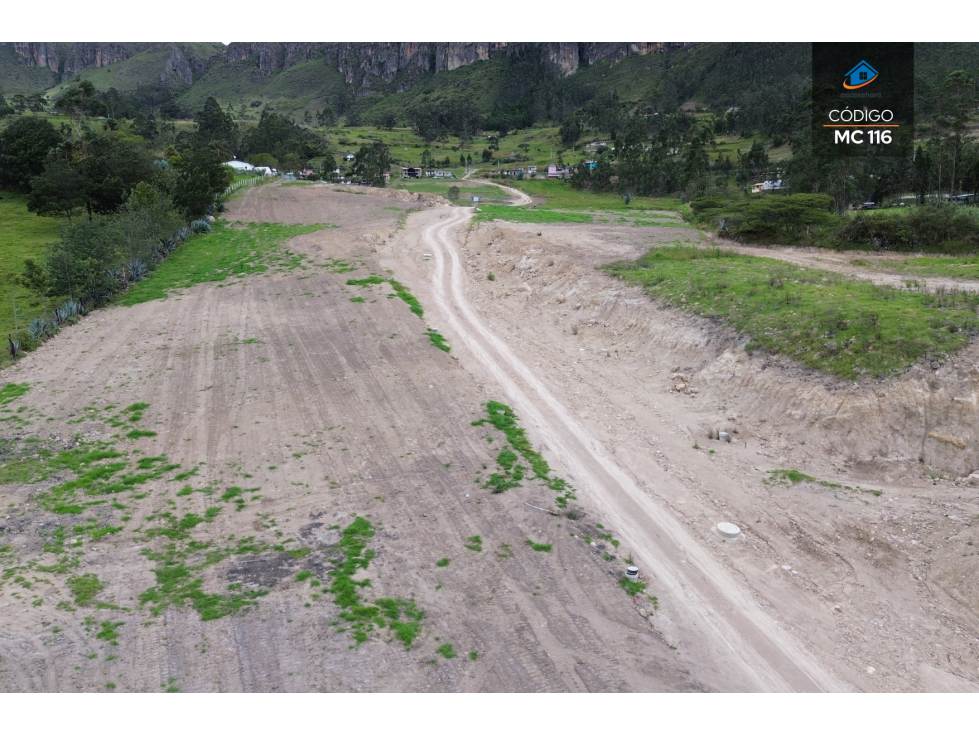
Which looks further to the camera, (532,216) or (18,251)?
(532,216)

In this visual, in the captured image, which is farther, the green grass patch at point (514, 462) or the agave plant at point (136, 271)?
the agave plant at point (136, 271)

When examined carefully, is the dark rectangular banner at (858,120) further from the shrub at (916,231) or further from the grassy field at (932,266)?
the grassy field at (932,266)

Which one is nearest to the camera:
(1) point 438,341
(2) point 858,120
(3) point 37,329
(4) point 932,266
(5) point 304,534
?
(5) point 304,534

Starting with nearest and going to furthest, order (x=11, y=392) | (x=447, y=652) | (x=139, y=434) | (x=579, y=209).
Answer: (x=447, y=652)
(x=139, y=434)
(x=11, y=392)
(x=579, y=209)

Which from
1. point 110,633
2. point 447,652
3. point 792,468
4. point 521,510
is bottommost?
point 447,652

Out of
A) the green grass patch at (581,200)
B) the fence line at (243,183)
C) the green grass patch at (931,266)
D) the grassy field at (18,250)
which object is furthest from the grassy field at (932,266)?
the fence line at (243,183)

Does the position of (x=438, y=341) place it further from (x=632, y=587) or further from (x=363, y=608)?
(x=363, y=608)

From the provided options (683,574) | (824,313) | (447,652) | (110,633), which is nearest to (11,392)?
(110,633)
